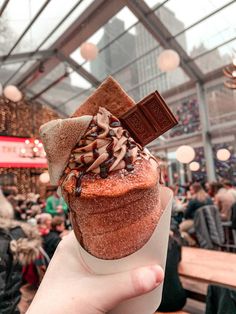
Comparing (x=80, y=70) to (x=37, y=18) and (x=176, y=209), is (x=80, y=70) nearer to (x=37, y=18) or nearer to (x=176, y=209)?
(x=37, y=18)

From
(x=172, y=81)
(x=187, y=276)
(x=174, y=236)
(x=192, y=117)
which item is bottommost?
(x=187, y=276)

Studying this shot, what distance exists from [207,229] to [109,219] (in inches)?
146

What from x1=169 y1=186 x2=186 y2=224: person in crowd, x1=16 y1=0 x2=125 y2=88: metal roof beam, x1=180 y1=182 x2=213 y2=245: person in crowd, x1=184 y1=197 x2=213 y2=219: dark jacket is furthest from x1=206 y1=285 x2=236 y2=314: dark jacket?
x1=16 y1=0 x2=125 y2=88: metal roof beam

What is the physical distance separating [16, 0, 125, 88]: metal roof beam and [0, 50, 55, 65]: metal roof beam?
208mm

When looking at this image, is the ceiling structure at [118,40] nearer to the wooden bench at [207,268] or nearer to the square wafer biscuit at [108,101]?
the wooden bench at [207,268]

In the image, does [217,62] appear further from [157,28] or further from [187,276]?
[187,276]

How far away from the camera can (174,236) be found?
8.92 feet

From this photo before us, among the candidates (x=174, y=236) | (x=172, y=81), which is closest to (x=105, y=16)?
(x=172, y=81)

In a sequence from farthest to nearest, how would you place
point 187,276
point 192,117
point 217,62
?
point 192,117 < point 217,62 < point 187,276

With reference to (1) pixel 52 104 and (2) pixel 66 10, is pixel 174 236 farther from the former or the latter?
(1) pixel 52 104

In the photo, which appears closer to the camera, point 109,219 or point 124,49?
point 109,219

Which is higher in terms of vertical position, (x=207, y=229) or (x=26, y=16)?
(x=26, y=16)

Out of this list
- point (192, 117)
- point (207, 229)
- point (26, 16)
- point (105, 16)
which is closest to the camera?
point (207, 229)

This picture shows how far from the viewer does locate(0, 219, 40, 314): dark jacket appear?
192 centimetres
